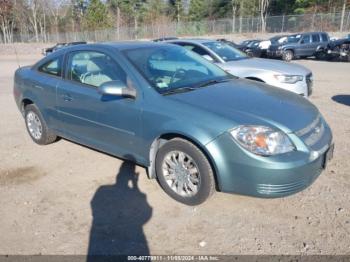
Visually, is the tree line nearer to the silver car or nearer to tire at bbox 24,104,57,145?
the silver car

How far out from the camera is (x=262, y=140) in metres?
3.23

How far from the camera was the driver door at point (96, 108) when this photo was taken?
3988 mm

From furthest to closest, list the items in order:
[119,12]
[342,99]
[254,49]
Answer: [119,12] → [254,49] → [342,99]

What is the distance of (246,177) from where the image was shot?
10.6 ft

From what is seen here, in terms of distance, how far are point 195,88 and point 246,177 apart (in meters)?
1.28

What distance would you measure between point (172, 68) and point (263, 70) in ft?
10.5

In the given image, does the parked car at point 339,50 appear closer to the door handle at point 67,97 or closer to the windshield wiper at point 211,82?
the windshield wiper at point 211,82

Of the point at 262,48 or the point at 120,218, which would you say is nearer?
the point at 120,218

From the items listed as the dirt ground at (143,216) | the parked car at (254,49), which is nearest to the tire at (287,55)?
the parked car at (254,49)

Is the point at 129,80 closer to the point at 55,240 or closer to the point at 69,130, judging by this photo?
the point at 69,130

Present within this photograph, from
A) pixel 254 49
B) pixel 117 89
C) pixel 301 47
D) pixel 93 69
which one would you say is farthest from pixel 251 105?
pixel 254 49

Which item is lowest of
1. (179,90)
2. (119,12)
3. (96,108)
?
(96,108)

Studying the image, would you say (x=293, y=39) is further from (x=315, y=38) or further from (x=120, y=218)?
(x=120, y=218)

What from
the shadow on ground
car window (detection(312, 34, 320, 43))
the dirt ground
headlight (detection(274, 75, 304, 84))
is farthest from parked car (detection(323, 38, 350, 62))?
the dirt ground
